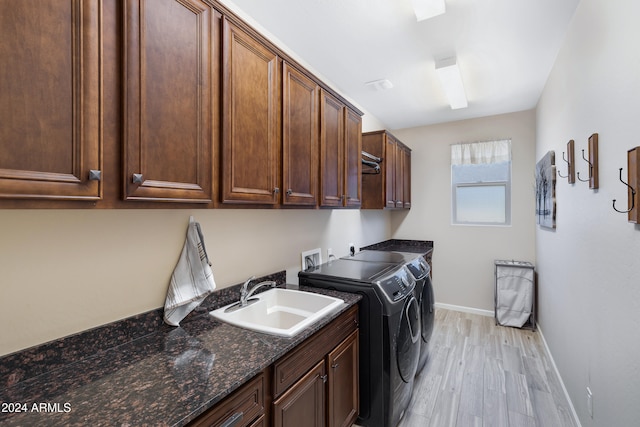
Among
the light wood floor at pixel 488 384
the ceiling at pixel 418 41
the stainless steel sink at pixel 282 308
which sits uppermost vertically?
the ceiling at pixel 418 41

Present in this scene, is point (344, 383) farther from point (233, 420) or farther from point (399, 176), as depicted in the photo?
point (399, 176)

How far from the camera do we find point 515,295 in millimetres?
3586

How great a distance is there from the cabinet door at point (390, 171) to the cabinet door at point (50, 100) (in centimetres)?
289

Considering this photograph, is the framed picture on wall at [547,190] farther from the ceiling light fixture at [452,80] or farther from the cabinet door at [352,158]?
the cabinet door at [352,158]

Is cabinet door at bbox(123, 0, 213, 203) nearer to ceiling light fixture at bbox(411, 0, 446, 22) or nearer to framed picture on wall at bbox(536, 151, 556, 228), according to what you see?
ceiling light fixture at bbox(411, 0, 446, 22)

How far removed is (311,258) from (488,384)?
1.81 meters

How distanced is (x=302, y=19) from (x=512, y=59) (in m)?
1.84

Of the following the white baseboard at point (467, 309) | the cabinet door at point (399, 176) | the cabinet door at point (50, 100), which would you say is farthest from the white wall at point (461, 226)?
the cabinet door at point (50, 100)

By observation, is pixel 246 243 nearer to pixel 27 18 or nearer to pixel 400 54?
pixel 27 18

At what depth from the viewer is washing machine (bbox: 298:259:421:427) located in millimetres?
1812

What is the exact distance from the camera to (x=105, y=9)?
888mm

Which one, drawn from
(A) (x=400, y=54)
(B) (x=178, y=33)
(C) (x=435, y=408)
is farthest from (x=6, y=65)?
(C) (x=435, y=408)

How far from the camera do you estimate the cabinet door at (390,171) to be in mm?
3398

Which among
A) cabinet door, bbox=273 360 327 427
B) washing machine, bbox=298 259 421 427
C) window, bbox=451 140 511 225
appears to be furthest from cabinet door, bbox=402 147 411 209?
cabinet door, bbox=273 360 327 427
